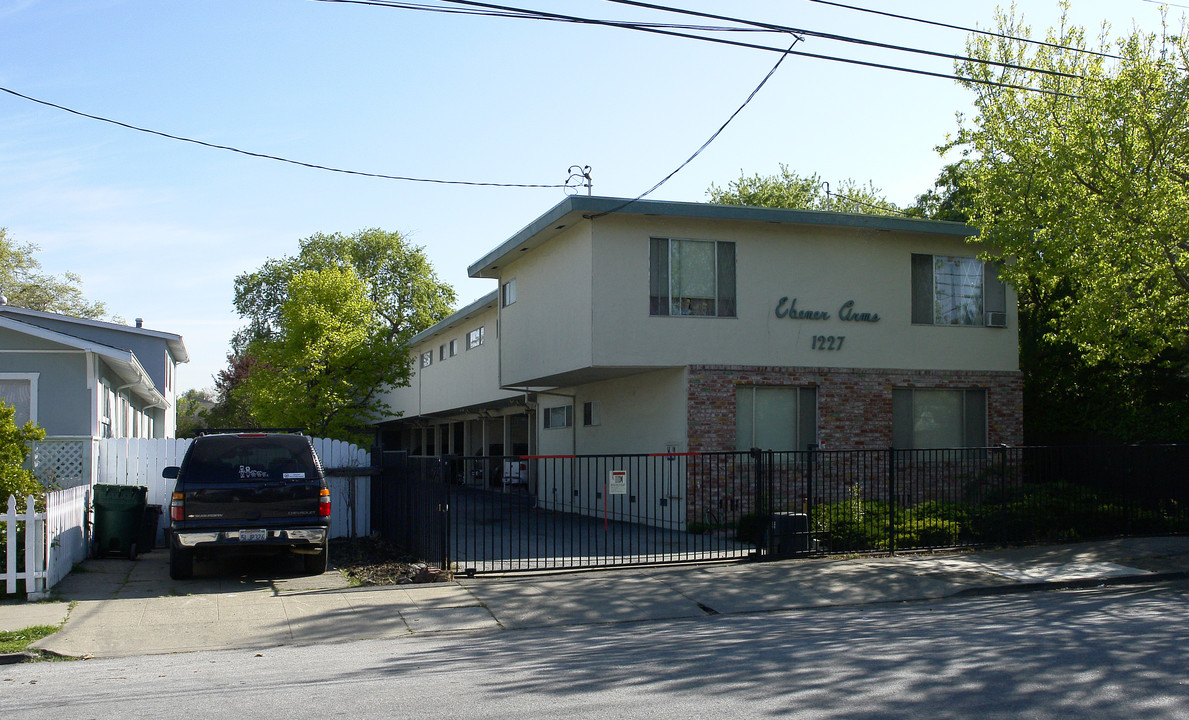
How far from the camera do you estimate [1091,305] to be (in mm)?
16141

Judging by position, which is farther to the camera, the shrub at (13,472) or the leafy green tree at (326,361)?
the leafy green tree at (326,361)

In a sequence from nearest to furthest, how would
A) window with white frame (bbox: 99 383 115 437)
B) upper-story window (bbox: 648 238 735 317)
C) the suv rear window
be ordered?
1. the suv rear window
2. window with white frame (bbox: 99 383 115 437)
3. upper-story window (bbox: 648 238 735 317)

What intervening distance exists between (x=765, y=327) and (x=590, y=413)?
5.79 m

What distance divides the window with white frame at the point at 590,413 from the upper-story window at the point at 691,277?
484 centimetres

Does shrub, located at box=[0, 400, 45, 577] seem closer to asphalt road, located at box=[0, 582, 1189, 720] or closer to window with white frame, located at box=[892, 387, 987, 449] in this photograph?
asphalt road, located at box=[0, 582, 1189, 720]

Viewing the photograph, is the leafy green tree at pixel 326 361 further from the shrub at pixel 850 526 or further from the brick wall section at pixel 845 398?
the shrub at pixel 850 526

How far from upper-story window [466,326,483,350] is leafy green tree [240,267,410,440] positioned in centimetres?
453

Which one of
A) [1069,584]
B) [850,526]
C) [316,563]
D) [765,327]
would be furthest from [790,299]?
[316,563]

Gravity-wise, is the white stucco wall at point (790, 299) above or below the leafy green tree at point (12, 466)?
above

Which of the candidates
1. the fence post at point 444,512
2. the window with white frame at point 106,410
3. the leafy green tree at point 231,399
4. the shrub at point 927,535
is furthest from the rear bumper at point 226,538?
the leafy green tree at point 231,399

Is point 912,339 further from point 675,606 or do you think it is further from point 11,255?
point 11,255

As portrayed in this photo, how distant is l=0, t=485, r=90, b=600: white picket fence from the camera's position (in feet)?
34.2

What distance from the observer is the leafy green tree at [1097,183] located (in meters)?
15.3

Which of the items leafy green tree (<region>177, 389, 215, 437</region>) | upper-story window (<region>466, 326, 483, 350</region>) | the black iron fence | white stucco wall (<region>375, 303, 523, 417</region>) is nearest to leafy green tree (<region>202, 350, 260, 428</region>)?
leafy green tree (<region>177, 389, 215, 437</region>)
